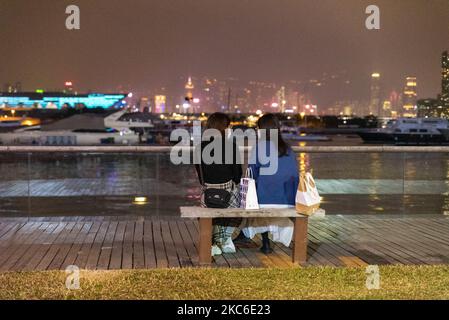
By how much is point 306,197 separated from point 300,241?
25.4 inches

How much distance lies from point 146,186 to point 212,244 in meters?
4.87

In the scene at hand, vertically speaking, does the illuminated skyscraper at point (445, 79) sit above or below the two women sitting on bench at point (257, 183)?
above

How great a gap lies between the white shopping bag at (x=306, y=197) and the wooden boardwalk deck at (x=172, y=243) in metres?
0.72

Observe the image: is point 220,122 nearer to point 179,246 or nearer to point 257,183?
point 257,183

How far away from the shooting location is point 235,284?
6.31m

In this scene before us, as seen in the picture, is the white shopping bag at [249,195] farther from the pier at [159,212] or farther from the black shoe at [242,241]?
the black shoe at [242,241]

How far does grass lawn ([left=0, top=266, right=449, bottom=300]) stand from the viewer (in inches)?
231

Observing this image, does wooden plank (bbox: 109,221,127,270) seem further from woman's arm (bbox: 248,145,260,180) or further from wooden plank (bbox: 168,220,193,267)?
woman's arm (bbox: 248,145,260,180)

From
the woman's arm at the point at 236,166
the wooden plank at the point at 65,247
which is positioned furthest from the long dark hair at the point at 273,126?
the wooden plank at the point at 65,247

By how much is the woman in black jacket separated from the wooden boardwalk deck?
18.4 inches

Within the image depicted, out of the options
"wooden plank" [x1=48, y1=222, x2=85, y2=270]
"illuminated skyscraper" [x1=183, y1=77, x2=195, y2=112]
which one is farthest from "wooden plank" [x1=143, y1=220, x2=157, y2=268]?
Result: "illuminated skyscraper" [x1=183, y1=77, x2=195, y2=112]

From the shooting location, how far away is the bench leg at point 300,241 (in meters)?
7.47

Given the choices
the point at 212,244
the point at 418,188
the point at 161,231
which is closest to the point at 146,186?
the point at 161,231

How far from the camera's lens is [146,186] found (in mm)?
12609
